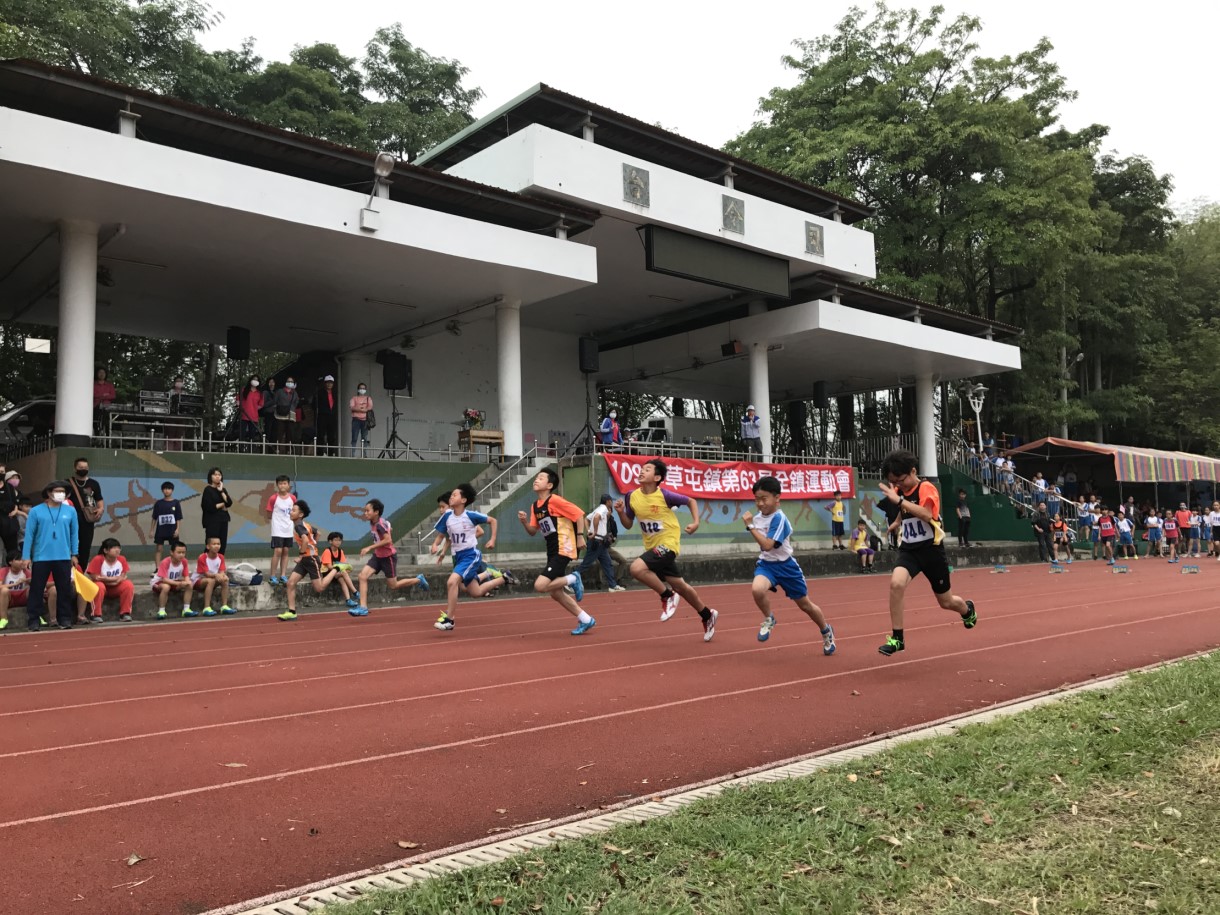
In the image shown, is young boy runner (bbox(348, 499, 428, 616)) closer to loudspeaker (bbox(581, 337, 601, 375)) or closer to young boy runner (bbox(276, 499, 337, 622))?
young boy runner (bbox(276, 499, 337, 622))

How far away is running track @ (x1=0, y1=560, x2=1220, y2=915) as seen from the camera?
404 centimetres

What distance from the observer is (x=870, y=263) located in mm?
27734

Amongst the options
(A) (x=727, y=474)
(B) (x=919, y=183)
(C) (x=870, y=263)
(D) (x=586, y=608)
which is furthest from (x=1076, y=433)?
(D) (x=586, y=608)

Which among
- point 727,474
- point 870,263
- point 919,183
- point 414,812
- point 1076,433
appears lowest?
point 414,812

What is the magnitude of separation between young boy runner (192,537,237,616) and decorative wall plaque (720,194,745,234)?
15172mm

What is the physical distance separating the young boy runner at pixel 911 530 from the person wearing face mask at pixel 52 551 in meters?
9.68

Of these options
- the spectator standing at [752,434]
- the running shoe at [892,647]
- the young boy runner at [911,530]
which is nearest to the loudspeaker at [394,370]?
the spectator standing at [752,434]

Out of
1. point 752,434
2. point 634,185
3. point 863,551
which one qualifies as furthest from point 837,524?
point 634,185

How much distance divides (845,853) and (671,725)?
105 inches

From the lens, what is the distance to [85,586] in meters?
12.4

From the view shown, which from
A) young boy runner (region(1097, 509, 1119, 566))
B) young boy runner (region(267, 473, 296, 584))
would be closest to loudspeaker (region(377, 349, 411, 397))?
young boy runner (region(267, 473, 296, 584))

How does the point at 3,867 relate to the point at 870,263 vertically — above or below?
below

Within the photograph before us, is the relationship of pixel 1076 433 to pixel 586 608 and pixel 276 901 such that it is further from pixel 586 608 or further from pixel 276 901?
pixel 276 901

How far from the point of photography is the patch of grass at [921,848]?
3133 millimetres
